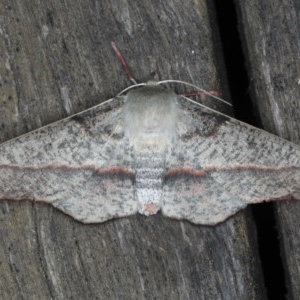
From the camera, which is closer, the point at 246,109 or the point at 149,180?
the point at 149,180

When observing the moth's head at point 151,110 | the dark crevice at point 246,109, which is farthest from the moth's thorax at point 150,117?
the dark crevice at point 246,109

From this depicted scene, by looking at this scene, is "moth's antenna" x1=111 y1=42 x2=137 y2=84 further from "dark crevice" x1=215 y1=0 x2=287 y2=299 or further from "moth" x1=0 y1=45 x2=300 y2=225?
"dark crevice" x1=215 y1=0 x2=287 y2=299

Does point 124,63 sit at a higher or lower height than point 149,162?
higher

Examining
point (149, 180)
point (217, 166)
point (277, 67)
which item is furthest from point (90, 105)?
point (277, 67)

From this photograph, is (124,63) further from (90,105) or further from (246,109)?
(246,109)

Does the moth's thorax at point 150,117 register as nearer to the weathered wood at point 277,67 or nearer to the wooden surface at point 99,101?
the wooden surface at point 99,101

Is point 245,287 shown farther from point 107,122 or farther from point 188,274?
point 107,122

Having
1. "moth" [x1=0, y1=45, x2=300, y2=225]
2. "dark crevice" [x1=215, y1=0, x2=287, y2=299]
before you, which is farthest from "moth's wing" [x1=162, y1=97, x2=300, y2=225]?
"dark crevice" [x1=215, y1=0, x2=287, y2=299]
